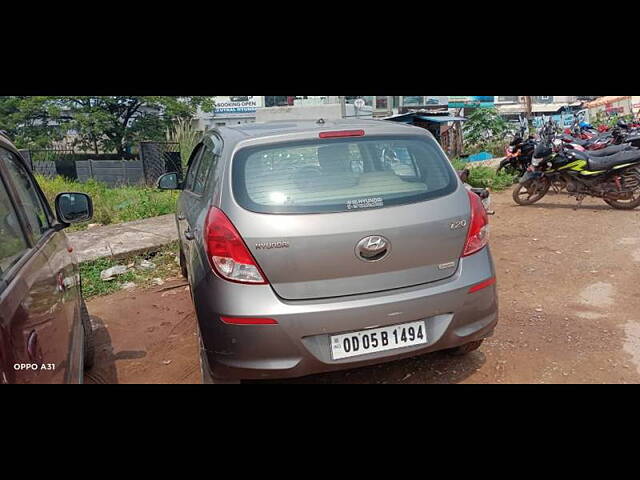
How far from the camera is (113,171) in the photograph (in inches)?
647

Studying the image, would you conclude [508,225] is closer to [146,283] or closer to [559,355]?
[559,355]

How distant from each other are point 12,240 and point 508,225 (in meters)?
6.64

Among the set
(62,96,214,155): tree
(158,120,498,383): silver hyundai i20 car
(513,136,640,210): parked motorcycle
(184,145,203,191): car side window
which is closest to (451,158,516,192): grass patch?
(513,136,640,210): parked motorcycle

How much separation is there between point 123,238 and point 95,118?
19.9 m

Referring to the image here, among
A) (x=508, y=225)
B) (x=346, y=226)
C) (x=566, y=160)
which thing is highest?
(x=346, y=226)

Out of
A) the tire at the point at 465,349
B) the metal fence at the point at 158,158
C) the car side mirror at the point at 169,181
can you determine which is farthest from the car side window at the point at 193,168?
the metal fence at the point at 158,158

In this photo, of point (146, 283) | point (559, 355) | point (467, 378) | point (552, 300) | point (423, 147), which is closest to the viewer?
point (423, 147)

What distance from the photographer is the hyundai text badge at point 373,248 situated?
2.29 m

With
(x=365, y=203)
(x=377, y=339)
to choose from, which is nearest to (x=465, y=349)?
(x=377, y=339)

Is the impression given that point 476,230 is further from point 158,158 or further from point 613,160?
point 158,158

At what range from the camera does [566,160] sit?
782cm

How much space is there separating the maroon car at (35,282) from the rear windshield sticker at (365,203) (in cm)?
140

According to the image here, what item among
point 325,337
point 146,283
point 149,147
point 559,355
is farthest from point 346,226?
point 149,147

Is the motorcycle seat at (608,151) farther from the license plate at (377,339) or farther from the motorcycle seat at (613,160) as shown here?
the license plate at (377,339)
